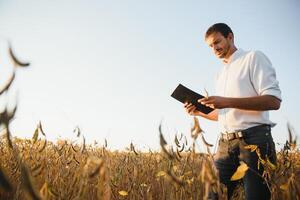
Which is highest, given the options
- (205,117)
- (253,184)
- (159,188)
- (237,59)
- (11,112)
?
(237,59)

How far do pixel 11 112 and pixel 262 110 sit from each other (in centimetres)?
182

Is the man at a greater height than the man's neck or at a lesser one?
lesser

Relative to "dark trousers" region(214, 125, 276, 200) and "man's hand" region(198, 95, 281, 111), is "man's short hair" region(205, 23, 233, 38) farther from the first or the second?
"dark trousers" region(214, 125, 276, 200)

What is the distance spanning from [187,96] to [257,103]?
0.70 metres

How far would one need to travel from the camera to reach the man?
79.6 inches

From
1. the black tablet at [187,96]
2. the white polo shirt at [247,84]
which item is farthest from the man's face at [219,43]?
the black tablet at [187,96]

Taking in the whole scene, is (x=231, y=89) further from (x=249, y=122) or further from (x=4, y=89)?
(x=4, y=89)

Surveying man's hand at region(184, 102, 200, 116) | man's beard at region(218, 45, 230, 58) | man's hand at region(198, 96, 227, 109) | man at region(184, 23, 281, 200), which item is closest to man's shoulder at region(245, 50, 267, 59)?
man at region(184, 23, 281, 200)

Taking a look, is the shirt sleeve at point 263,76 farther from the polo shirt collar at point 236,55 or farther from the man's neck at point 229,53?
the man's neck at point 229,53

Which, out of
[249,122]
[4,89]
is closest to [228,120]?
[249,122]

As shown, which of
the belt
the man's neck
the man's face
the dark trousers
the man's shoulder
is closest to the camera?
the dark trousers

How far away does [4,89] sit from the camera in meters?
0.71

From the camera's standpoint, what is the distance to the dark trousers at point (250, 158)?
1.99 m

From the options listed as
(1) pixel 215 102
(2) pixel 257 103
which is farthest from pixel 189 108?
(2) pixel 257 103
